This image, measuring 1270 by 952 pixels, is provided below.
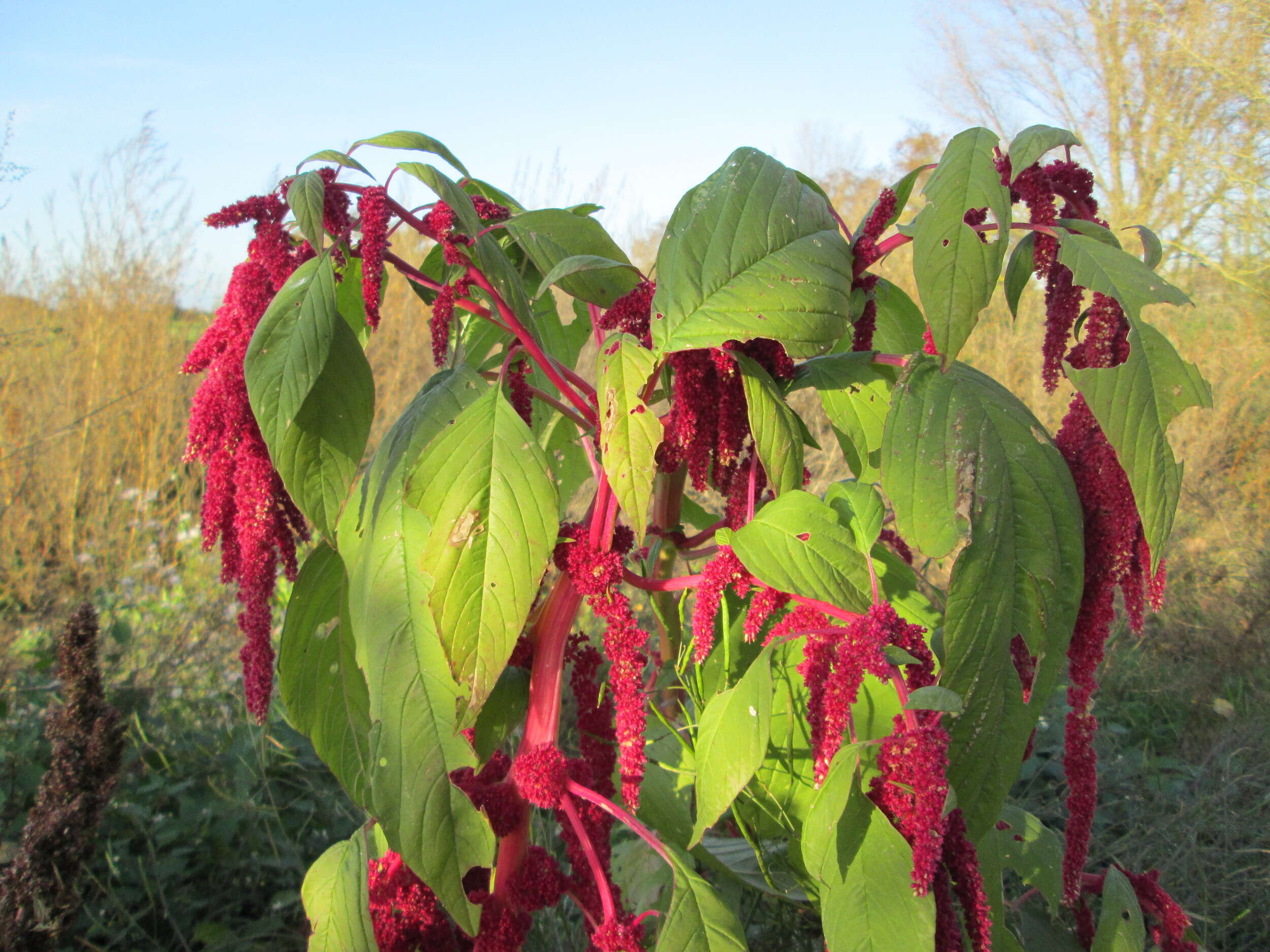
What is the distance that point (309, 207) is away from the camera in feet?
1.92

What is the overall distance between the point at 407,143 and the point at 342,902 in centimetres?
65

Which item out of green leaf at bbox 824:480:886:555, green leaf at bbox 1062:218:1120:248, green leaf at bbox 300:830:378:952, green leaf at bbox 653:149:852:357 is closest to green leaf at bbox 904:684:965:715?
green leaf at bbox 824:480:886:555

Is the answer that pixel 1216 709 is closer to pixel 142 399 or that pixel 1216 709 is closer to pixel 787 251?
pixel 787 251

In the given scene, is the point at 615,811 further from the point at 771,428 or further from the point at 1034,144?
the point at 1034,144

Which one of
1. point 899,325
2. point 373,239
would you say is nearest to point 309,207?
point 373,239

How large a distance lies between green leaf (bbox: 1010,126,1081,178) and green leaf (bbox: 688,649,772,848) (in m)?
0.41

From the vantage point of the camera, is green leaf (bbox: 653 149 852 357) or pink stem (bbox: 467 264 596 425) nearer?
green leaf (bbox: 653 149 852 357)

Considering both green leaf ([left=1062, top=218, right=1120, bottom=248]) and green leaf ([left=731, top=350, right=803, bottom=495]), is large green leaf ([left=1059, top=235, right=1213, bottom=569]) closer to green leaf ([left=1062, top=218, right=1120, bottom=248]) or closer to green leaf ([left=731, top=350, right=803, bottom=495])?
green leaf ([left=1062, top=218, right=1120, bottom=248])

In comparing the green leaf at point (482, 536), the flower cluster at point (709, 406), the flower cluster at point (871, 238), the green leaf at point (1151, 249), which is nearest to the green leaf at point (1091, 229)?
the green leaf at point (1151, 249)

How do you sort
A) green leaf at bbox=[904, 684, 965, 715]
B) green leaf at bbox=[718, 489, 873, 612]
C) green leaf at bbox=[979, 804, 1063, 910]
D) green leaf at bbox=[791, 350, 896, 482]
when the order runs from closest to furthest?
green leaf at bbox=[904, 684, 965, 715]
green leaf at bbox=[718, 489, 873, 612]
green leaf at bbox=[791, 350, 896, 482]
green leaf at bbox=[979, 804, 1063, 910]

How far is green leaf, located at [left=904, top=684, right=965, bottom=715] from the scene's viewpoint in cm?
50

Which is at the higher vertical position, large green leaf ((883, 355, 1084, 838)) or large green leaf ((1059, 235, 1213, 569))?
large green leaf ((1059, 235, 1213, 569))

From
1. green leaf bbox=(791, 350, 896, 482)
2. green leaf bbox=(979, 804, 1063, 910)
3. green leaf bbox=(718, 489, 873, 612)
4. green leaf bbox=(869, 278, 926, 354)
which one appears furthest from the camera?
green leaf bbox=(869, 278, 926, 354)

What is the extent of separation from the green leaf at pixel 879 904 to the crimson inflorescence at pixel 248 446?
1.58ft
